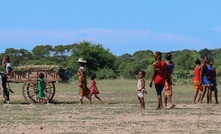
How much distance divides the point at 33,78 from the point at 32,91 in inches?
18.7

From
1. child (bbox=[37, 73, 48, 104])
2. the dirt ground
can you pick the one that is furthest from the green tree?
the dirt ground

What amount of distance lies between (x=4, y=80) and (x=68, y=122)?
8540 millimetres

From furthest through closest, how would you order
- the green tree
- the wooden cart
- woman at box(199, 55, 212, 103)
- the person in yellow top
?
the green tree < the wooden cart < the person in yellow top < woman at box(199, 55, 212, 103)

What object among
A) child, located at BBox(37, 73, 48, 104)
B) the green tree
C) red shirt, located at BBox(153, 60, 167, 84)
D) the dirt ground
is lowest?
the dirt ground

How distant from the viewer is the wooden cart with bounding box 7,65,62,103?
23.6m

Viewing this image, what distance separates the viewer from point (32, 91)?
77.7 feet

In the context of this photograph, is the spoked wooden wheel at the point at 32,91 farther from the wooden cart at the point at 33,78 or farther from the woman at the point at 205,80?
the woman at the point at 205,80

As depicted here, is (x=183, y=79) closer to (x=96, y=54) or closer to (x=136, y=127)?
(x=96, y=54)

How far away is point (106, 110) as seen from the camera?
18.7m

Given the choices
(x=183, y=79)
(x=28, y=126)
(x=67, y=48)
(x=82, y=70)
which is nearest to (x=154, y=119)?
(x=28, y=126)

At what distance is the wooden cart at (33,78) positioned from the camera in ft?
77.3

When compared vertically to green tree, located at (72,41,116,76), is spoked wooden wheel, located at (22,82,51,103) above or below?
below

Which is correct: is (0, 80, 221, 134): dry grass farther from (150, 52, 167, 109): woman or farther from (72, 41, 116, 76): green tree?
(72, 41, 116, 76): green tree

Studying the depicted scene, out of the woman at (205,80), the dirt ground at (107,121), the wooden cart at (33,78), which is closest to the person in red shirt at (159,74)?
the dirt ground at (107,121)
